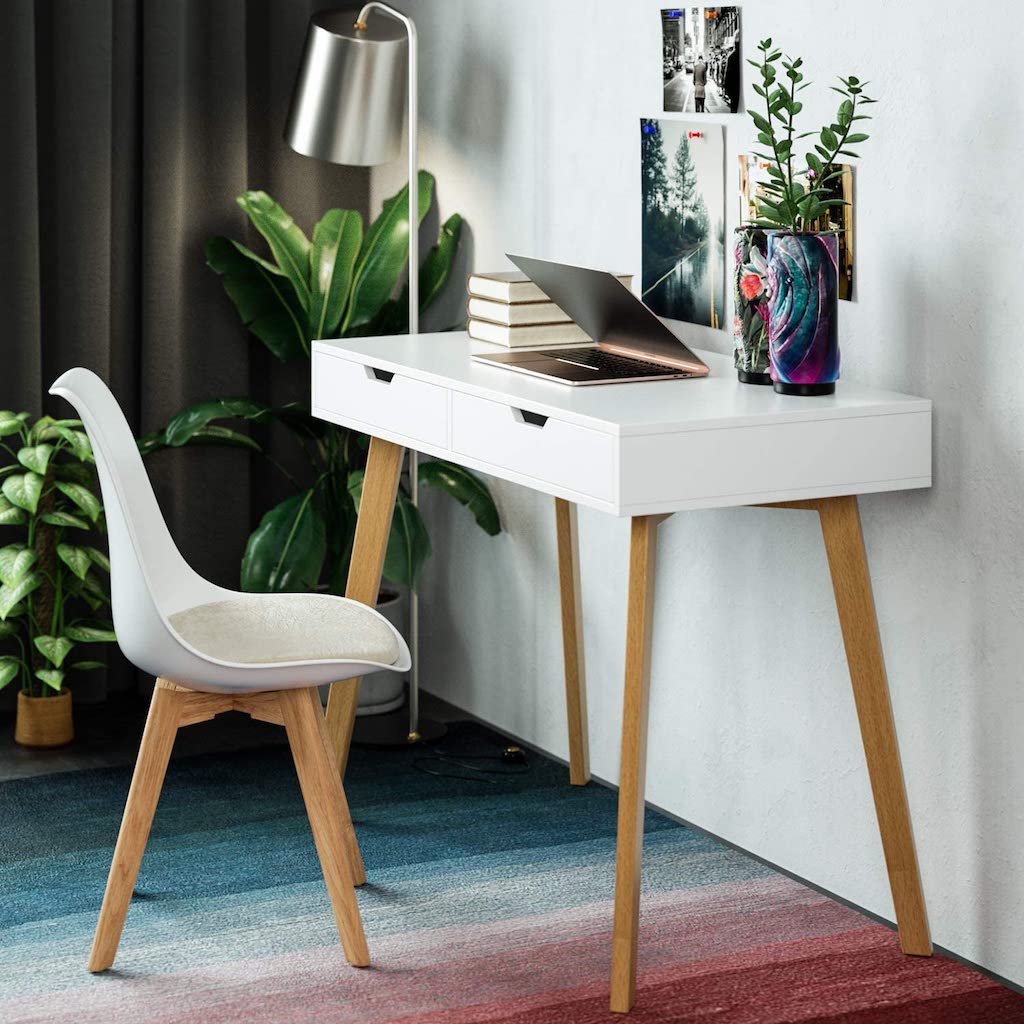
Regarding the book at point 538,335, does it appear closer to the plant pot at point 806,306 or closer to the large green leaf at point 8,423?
the plant pot at point 806,306

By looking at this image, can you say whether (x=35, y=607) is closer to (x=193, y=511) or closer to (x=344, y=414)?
(x=193, y=511)

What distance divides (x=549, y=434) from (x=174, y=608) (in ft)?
2.25

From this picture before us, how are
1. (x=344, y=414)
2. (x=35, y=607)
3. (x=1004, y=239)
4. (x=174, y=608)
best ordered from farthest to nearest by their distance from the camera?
(x=35, y=607) → (x=344, y=414) → (x=174, y=608) → (x=1004, y=239)

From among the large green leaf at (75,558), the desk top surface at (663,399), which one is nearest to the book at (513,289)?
the desk top surface at (663,399)

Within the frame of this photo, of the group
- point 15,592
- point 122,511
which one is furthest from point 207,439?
point 122,511

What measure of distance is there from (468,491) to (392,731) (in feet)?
1.77

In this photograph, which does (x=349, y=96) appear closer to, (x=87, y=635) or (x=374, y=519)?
(x=374, y=519)

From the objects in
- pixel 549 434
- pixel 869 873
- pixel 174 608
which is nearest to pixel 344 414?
pixel 174 608

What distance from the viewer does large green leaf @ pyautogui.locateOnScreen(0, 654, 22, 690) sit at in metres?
3.20

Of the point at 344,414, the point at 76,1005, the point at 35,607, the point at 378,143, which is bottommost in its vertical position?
the point at 76,1005

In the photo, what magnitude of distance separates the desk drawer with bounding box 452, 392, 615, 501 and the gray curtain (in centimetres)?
138

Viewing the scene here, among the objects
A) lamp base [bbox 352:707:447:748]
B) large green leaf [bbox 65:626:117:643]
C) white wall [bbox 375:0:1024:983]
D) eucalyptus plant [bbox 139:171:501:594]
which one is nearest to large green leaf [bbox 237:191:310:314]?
eucalyptus plant [bbox 139:171:501:594]

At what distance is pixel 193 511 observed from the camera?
3.73m

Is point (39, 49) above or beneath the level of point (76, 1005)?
above
